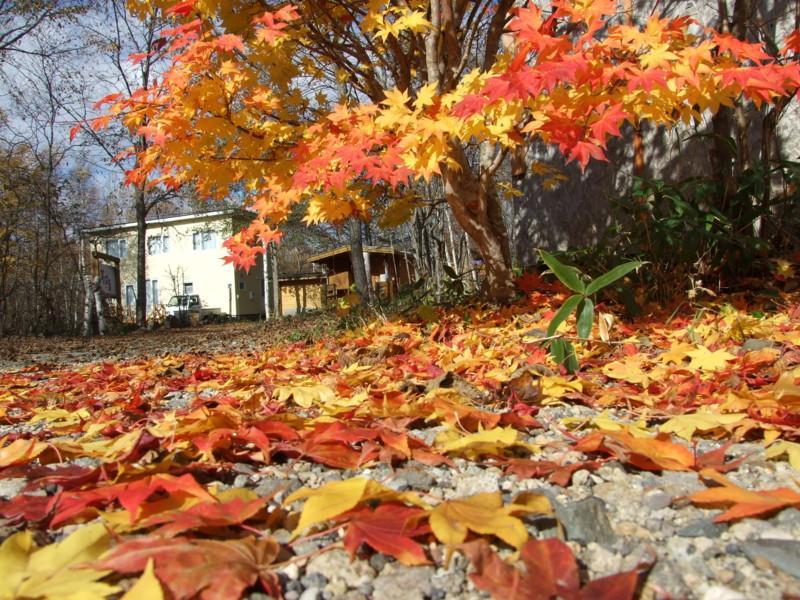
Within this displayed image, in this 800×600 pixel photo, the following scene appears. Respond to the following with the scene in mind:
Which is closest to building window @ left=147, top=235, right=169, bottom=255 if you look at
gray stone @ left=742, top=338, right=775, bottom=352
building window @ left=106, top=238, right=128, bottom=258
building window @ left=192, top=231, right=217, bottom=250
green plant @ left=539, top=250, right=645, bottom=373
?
building window @ left=106, top=238, right=128, bottom=258

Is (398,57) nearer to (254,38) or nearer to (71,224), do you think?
(254,38)

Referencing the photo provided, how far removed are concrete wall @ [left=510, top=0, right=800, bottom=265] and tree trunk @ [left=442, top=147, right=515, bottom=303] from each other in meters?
1.07

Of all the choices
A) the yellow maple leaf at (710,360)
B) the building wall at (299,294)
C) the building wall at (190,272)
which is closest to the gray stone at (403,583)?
the yellow maple leaf at (710,360)

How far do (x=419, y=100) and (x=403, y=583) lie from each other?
8.14 feet

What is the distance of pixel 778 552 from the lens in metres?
0.73

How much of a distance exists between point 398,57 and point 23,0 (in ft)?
31.7

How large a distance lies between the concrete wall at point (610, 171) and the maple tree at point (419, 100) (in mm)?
1144

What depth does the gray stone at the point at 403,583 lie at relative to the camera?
71cm

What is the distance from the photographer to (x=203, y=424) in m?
1.36

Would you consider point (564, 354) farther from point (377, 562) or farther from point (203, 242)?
point (203, 242)

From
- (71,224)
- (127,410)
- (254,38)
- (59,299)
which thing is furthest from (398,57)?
(59,299)

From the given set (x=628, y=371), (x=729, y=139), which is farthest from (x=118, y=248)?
(x=628, y=371)

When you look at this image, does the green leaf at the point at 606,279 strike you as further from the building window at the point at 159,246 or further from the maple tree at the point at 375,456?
the building window at the point at 159,246

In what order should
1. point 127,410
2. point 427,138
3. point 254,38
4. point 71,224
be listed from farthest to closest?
point 71,224
point 254,38
point 427,138
point 127,410
